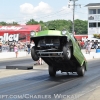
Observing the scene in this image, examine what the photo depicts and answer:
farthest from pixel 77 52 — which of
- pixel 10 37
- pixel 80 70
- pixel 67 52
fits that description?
pixel 10 37

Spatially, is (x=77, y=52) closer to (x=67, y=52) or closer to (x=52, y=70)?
(x=67, y=52)

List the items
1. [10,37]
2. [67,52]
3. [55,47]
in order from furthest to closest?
[10,37] → [55,47] → [67,52]

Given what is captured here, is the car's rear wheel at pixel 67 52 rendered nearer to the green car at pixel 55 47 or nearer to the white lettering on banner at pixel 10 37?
the green car at pixel 55 47

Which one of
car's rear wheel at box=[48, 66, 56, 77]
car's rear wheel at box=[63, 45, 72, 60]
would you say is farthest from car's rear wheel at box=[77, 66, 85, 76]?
car's rear wheel at box=[63, 45, 72, 60]

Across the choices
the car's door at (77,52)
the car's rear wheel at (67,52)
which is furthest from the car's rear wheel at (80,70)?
the car's rear wheel at (67,52)

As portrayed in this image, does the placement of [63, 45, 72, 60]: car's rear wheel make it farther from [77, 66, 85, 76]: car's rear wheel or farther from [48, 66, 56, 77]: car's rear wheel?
[48, 66, 56, 77]: car's rear wheel

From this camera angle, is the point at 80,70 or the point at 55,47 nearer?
the point at 55,47

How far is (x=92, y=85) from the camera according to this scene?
13383 millimetres

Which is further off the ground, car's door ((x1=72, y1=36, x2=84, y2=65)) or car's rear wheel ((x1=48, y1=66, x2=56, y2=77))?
car's door ((x1=72, y1=36, x2=84, y2=65))

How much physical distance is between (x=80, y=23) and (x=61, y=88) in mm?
166369

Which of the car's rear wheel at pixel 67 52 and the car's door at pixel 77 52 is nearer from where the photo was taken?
the car's rear wheel at pixel 67 52

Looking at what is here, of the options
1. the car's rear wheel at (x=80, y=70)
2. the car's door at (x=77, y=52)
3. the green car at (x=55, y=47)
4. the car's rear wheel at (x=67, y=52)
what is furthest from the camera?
the car's rear wheel at (x=80, y=70)

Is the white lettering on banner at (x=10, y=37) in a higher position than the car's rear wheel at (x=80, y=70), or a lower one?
higher

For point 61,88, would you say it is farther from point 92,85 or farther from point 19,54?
point 19,54
